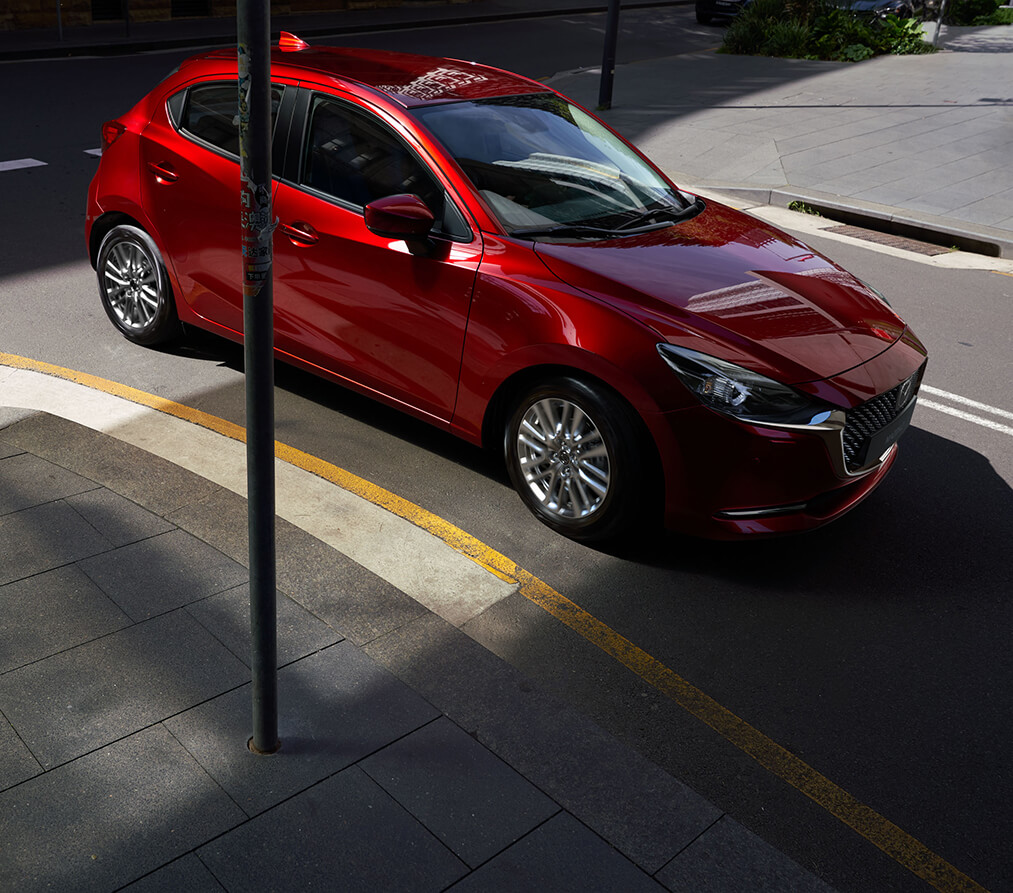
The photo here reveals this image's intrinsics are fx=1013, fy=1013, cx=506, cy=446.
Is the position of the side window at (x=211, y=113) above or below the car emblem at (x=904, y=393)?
above

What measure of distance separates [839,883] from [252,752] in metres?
1.75

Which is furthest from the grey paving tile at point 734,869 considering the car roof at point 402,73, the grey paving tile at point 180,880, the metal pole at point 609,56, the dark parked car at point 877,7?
the dark parked car at point 877,7

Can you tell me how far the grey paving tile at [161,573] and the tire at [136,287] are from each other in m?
2.26

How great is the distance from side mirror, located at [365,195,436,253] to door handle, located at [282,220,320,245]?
58 cm

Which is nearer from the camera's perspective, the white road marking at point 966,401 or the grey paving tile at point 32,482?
the grey paving tile at point 32,482

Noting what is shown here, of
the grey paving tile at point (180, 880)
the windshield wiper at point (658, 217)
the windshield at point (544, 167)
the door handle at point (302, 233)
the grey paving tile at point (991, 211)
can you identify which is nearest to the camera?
the grey paving tile at point (180, 880)

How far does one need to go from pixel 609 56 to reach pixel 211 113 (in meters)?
10.3

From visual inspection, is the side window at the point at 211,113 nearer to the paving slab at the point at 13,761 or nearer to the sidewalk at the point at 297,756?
the sidewalk at the point at 297,756

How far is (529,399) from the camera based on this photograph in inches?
176

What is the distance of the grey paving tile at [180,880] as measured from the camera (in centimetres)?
260

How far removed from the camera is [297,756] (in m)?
3.07

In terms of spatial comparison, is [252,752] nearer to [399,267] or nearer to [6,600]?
[6,600]

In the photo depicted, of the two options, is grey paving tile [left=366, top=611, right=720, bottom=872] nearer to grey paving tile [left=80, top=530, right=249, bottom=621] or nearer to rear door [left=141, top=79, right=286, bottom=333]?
grey paving tile [left=80, top=530, right=249, bottom=621]


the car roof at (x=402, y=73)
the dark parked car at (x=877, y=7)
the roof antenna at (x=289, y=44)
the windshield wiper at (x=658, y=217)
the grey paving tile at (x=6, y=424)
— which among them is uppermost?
the dark parked car at (x=877, y=7)
